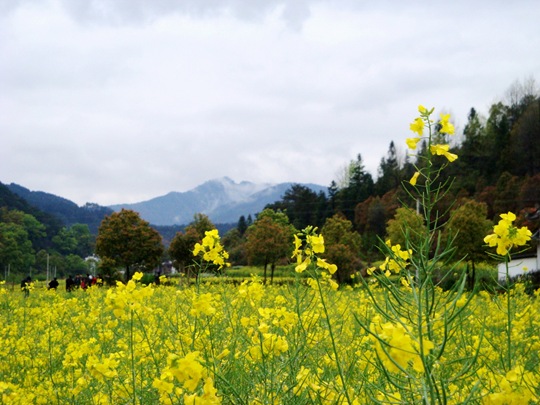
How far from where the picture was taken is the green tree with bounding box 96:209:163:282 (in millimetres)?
28609

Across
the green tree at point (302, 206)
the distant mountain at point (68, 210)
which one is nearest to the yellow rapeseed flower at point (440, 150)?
the green tree at point (302, 206)

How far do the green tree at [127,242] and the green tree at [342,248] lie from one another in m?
9.22

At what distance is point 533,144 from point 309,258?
49.6 m

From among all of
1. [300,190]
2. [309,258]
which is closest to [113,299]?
[309,258]

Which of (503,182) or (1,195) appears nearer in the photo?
(503,182)

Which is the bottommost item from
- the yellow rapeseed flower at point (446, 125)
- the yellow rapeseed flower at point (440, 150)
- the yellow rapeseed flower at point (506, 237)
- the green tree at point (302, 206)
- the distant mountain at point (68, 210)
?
the yellow rapeseed flower at point (506, 237)

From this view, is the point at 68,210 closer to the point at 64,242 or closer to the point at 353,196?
the point at 64,242

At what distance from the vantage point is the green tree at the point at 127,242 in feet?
93.9

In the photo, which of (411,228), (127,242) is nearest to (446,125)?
(411,228)

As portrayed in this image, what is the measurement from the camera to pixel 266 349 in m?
2.44

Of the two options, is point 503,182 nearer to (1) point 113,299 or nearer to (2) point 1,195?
(1) point 113,299

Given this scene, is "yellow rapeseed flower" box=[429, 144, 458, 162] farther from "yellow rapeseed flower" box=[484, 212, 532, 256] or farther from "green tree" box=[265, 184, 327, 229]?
"green tree" box=[265, 184, 327, 229]

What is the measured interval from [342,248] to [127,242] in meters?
11.8

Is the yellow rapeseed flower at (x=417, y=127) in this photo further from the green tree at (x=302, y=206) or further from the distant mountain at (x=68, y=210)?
the distant mountain at (x=68, y=210)
